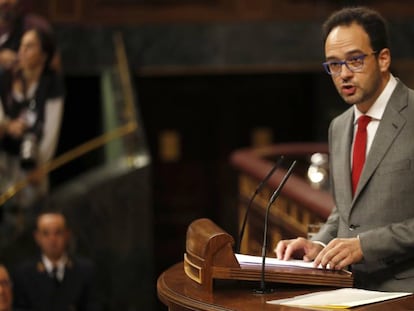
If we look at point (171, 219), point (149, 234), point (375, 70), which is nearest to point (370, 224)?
point (375, 70)

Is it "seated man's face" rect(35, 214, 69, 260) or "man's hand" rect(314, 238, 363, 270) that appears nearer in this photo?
"man's hand" rect(314, 238, 363, 270)

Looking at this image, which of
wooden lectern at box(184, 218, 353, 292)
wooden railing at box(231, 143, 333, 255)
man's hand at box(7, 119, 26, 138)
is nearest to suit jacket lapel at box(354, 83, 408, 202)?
wooden lectern at box(184, 218, 353, 292)

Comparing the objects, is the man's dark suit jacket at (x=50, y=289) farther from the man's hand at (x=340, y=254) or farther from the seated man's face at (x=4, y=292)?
the man's hand at (x=340, y=254)

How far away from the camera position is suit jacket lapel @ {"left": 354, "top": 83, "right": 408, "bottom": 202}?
318 centimetres

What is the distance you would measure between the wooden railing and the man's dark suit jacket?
1219 mm

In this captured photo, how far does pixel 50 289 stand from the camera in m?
7.42

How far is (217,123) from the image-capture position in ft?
43.3

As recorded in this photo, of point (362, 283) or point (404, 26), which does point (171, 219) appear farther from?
point (362, 283)

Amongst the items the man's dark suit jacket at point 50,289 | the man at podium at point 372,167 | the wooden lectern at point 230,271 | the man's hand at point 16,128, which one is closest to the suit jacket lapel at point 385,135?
the man at podium at point 372,167

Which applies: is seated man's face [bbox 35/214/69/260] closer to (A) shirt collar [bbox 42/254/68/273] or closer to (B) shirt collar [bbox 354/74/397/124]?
(A) shirt collar [bbox 42/254/68/273]

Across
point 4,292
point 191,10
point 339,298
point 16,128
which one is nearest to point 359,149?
point 339,298

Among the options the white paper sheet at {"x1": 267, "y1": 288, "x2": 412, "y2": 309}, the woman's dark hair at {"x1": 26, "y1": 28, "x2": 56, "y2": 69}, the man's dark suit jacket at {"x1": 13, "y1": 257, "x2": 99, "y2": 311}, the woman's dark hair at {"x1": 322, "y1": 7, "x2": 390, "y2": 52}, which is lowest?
the man's dark suit jacket at {"x1": 13, "y1": 257, "x2": 99, "y2": 311}

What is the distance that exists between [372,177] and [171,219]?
9792mm

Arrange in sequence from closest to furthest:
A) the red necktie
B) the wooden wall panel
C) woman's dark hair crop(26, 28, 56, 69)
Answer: the red necktie < woman's dark hair crop(26, 28, 56, 69) < the wooden wall panel
